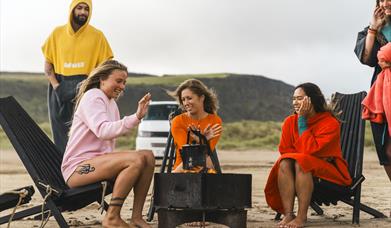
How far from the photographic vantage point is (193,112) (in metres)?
7.26

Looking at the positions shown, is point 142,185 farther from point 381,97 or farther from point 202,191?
point 381,97

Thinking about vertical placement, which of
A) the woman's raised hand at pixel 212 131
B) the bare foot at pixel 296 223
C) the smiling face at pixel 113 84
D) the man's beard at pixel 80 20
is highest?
the man's beard at pixel 80 20

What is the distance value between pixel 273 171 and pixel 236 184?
110 cm

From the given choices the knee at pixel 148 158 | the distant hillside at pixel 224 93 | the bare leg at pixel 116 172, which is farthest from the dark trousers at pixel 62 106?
the distant hillside at pixel 224 93

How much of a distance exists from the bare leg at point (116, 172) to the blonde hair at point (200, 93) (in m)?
1.23

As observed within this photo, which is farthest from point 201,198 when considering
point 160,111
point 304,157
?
point 160,111

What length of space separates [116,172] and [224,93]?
304ft

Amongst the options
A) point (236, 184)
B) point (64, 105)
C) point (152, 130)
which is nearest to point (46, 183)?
point (236, 184)

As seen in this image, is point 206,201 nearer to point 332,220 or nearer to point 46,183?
point 46,183

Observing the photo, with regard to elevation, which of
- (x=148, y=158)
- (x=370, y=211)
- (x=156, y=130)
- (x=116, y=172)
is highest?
(x=148, y=158)

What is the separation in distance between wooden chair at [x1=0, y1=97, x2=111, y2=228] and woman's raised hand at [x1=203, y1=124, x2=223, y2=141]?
1022 mm

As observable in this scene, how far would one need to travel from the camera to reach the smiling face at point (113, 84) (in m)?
6.50

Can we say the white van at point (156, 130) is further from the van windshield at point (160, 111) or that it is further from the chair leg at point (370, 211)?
the chair leg at point (370, 211)

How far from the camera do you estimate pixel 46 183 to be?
6.20 m
